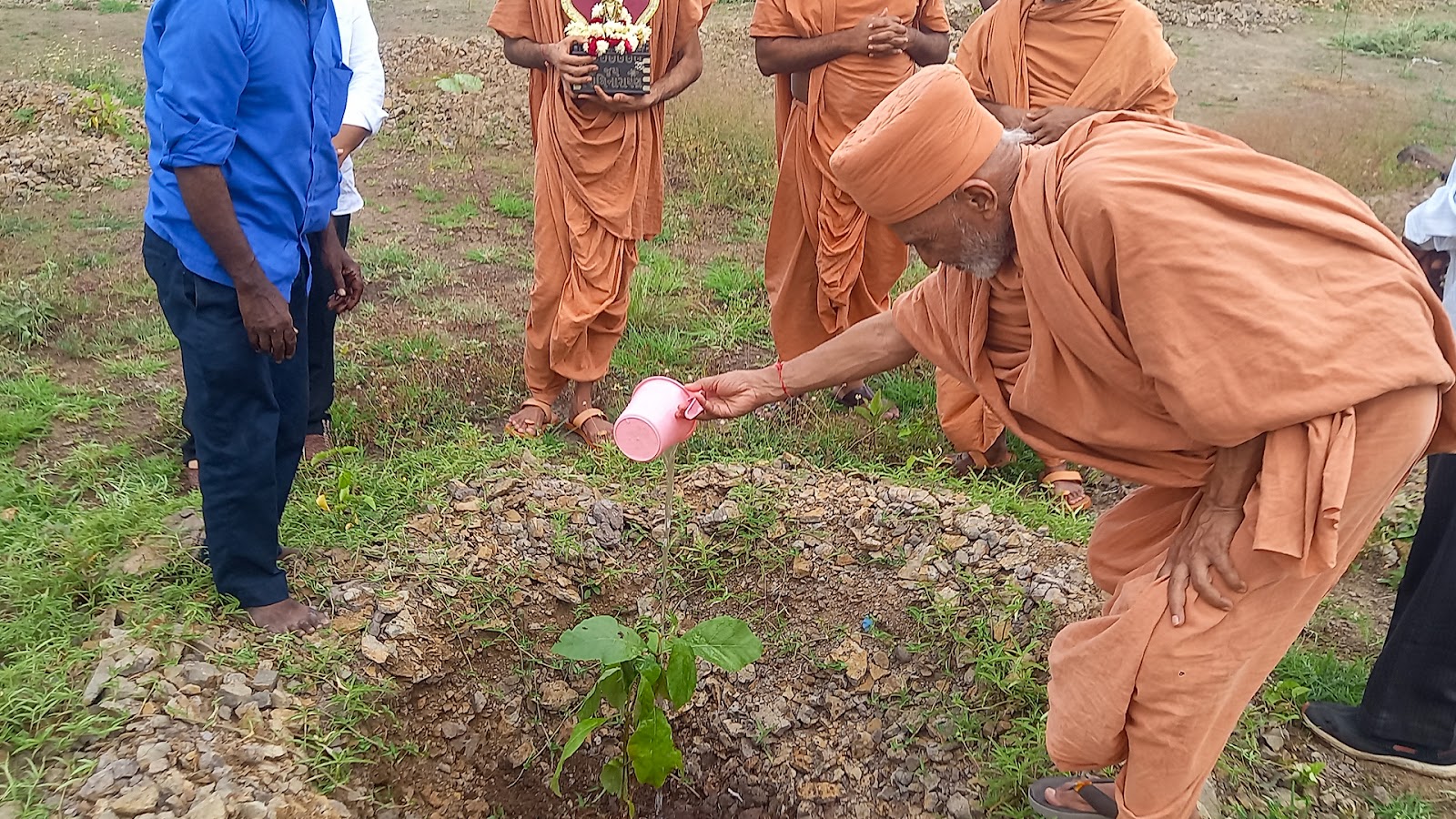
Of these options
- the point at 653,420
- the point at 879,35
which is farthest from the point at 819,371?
the point at 879,35

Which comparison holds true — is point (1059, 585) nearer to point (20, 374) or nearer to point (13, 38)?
point (20, 374)

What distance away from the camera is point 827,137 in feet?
14.9

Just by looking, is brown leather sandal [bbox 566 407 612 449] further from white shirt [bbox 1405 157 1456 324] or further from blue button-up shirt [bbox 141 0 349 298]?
white shirt [bbox 1405 157 1456 324]

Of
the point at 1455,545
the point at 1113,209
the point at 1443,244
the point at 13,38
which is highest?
the point at 1113,209

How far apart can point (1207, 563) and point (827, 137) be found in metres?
2.98

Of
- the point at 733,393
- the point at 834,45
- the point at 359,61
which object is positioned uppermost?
the point at 834,45

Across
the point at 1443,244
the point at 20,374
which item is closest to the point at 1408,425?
the point at 1443,244

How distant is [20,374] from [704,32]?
9.49 metres

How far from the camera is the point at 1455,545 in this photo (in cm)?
263

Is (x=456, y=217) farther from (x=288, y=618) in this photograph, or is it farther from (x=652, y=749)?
(x=652, y=749)

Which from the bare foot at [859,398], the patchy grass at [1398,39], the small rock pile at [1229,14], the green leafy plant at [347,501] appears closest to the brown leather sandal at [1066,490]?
the bare foot at [859,398]

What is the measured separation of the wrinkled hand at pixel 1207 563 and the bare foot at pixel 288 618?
7.40ft

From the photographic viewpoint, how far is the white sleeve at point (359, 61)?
3.99m

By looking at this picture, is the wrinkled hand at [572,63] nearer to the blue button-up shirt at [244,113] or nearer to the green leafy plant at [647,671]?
the blue button-up shirt at [244,113]
